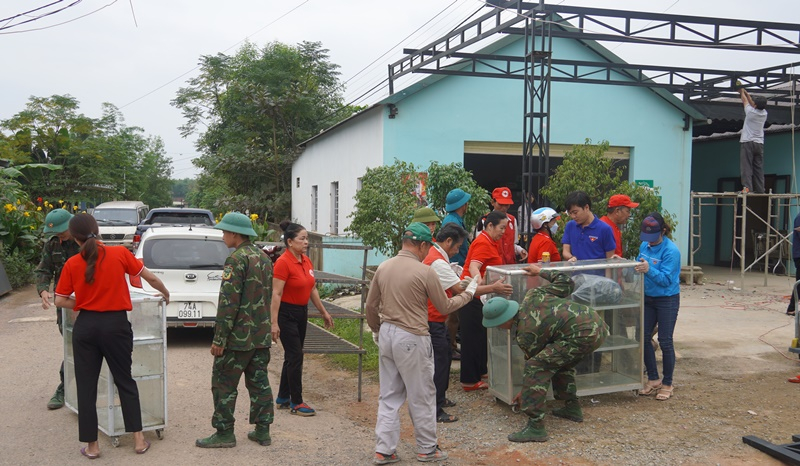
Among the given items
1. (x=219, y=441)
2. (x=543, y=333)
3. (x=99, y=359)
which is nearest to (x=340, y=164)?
(x=543, y=333)

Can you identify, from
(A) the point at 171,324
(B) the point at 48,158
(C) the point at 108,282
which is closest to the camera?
(C) the point at 108,282

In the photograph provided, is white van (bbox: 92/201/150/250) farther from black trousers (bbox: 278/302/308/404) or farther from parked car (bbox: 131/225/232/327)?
black trousers (bbox: 278/302/308/404)

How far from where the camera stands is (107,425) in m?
5.18

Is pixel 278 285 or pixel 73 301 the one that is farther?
pixel 278 285

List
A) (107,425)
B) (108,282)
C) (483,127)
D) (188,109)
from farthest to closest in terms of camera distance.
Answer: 1. (188,109)
2. (483,127)
3. (107,425)
4. (108,282)

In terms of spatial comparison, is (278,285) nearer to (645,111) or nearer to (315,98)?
(645,111)

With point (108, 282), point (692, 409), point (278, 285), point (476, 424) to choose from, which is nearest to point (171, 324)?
point (278, 285)

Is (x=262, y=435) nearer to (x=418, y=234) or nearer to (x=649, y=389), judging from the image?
(x=418, y=234)

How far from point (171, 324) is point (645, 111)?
490 inches

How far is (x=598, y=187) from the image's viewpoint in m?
11.5

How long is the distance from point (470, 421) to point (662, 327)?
80.4 inches

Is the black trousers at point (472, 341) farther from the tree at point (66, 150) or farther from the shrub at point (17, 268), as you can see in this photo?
the tree at point (66, 150)

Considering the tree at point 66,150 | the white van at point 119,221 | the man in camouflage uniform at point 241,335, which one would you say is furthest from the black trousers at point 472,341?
the tree at point 66,150

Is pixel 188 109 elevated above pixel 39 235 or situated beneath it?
elevated above
